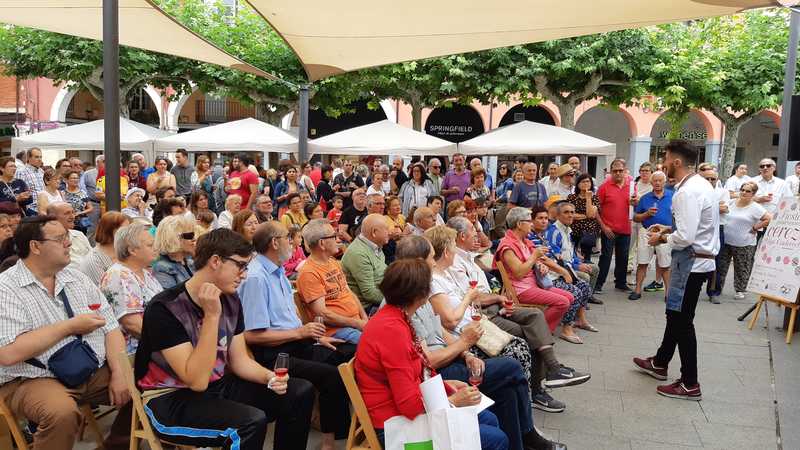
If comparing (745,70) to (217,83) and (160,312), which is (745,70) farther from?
(160,312)

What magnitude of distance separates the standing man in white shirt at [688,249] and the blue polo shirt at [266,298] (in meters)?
2.90

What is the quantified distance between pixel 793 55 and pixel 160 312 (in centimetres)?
922

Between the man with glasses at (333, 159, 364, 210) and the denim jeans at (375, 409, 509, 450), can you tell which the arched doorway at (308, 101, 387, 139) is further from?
the denim jeans at (375, 409, 509, 450)

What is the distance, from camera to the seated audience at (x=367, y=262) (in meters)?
4.83

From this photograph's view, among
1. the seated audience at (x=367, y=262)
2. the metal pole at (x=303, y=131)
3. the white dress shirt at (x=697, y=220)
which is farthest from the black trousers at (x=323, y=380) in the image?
the metal pole at (x=303, y=131)

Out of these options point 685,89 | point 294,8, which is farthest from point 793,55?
point 294,8

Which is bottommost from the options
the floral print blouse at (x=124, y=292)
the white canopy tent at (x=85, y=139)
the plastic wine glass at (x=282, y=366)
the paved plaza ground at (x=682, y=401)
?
the paved plaza ground at (x=682, y=401)

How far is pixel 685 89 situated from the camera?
1405 centimetres

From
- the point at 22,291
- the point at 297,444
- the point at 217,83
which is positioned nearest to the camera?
the point at 22,291

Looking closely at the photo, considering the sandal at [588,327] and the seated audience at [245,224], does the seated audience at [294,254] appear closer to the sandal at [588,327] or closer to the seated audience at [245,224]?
the seated audience at [245,224]

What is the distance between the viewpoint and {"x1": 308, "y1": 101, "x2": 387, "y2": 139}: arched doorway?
82.3 ft

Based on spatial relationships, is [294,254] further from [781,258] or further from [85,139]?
[85,139]

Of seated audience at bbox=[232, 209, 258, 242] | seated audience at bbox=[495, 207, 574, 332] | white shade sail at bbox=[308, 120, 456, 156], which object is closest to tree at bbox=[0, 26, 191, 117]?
white shade sail at bbox=[308, 120, 456, 156]

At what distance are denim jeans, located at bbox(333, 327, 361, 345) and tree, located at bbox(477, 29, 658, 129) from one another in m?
11.1
